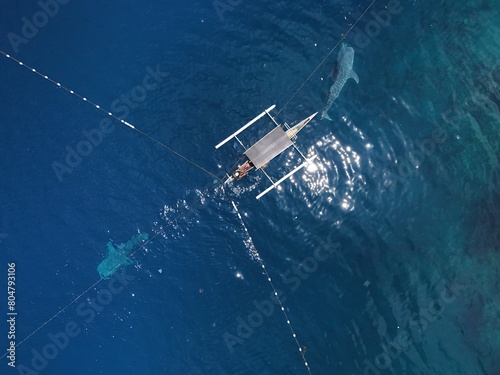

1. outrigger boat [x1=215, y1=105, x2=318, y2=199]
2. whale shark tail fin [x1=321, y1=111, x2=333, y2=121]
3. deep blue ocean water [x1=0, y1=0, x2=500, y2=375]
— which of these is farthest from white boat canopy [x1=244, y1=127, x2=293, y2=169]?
whale shark tail fin [x1=321, y1=111, x2=333, y2=121]

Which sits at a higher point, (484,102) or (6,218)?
(6,218)

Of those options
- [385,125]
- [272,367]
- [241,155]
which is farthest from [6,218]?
[385,125]

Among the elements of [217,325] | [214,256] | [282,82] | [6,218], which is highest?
[6,218]

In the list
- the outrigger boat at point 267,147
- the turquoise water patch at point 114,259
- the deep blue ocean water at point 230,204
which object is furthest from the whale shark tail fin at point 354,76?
the turquoise water patch at point 114,259

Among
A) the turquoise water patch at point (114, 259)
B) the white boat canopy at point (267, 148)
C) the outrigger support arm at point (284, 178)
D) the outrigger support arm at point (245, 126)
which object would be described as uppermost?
the outrigger support arm at point (245, 126)

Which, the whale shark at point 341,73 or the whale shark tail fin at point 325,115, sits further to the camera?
the whale shark tail fin at point 325,115

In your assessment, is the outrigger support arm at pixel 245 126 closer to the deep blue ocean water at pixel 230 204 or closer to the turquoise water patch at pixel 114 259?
the deep blue ocean water at pixel 230 204

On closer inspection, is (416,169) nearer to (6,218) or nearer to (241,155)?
(241,155)
